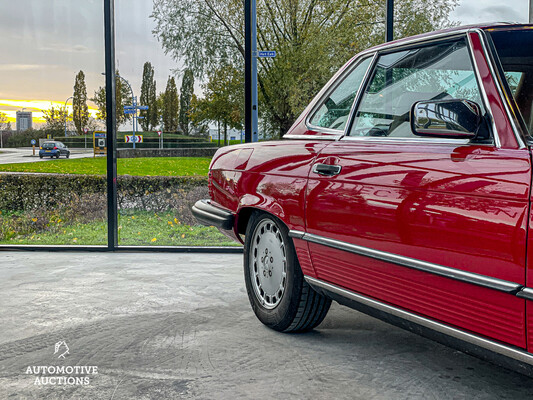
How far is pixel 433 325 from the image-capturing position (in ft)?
8.96

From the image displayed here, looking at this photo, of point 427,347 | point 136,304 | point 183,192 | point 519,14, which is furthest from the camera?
point 183,192

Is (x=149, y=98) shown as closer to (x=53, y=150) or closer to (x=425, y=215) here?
(x=53, y=150)

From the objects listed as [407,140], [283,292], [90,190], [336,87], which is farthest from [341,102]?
[90,190]

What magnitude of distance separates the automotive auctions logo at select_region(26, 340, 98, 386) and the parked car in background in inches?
181

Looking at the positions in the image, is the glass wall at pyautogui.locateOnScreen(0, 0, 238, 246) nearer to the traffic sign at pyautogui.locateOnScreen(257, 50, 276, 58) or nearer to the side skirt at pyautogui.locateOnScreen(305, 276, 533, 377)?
the traffic sign at pyautogui.locateOnScreen(257, 50, 276, 58)

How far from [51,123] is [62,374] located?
4.91 m

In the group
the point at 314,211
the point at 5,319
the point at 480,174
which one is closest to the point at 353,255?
the point at 314,211

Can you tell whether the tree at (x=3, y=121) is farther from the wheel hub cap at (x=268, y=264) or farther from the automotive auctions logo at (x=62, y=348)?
the wheel hub cap at (x=268, y=264)

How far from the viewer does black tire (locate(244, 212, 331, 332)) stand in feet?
12.6

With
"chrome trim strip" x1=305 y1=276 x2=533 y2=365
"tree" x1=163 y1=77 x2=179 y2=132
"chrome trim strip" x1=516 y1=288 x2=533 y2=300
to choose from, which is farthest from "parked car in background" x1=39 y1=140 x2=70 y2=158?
"chrome trim strip" x1=516 y1=288 x2=533 y2=300

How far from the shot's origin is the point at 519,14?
6832 mm

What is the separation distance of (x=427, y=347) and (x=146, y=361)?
64.1 inches

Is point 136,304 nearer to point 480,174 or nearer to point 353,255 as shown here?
point 353,255

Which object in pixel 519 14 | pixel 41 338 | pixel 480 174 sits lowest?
pixel 41 338
